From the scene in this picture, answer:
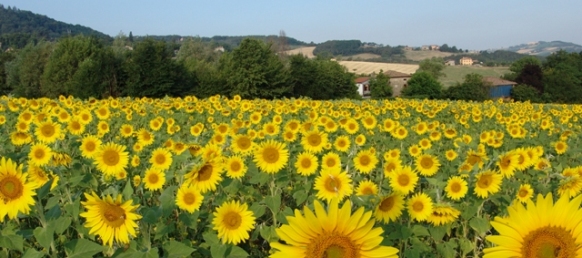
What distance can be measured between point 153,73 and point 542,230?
4520cm

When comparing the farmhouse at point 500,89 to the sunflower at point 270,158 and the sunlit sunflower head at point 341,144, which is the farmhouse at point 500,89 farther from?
the sunflower at point 270,158

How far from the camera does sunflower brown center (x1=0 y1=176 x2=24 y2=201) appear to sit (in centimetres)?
207

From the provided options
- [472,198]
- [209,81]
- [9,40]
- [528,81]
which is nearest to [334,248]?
[472,198]

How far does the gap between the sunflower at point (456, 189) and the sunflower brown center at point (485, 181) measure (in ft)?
0.34

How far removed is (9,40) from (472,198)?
542ft

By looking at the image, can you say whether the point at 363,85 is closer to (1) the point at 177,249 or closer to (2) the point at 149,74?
(2) the point at 149,74

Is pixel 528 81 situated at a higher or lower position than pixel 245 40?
lower

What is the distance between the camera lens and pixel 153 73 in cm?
4416

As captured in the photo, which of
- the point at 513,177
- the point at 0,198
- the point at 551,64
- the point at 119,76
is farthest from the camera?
the point at 551,64

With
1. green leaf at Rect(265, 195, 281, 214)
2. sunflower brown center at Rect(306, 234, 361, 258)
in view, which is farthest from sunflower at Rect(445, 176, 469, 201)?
sunflower brown center at Rect(306, 234, 361, 258)

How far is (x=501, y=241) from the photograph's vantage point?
4.34 ft

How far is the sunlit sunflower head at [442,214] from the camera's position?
3.02m

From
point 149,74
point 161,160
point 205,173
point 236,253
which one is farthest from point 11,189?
point 149,74

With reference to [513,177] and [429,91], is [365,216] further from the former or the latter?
[429,91]
